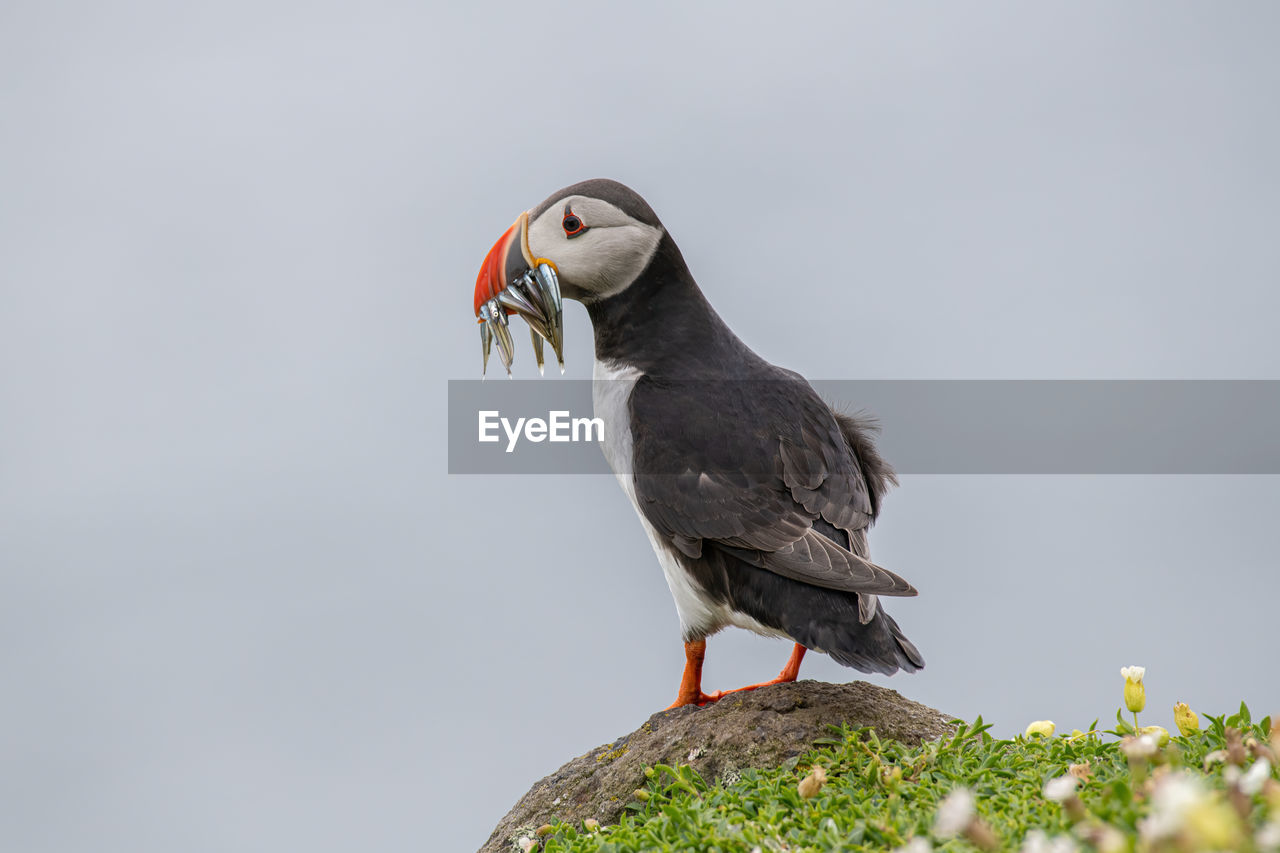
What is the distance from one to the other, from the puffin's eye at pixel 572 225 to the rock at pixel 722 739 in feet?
5.84

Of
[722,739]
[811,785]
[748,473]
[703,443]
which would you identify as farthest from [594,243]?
[811,785]

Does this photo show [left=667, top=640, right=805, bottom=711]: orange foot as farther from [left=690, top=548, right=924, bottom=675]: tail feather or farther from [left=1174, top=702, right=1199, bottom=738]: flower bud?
[left=1174, top=702, right=1199, bottom=738]: flower bud

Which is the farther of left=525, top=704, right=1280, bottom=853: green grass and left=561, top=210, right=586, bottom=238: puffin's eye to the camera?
left=561, top=210, right=586, bottom=238: puffin's eye

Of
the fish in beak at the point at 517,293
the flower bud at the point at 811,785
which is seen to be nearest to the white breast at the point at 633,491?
the fish in beak at the point at 517,293

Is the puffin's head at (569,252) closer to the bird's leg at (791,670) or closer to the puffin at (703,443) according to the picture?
the puffin at (703,443)

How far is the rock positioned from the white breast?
0.27 meters

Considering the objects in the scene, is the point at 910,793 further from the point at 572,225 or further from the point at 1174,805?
the point at 572,225

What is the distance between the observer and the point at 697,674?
406cm

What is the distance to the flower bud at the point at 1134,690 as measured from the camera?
2.95 meters

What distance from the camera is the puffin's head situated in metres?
4.30

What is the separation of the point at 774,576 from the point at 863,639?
1.20 ft

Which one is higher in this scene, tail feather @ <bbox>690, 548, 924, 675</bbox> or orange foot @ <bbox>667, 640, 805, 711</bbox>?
tail feather @ <bbox>690, 548, 924, 675</bbox>

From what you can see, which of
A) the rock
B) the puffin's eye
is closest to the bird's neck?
the puffin's eye

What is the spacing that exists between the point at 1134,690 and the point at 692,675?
156 cm
